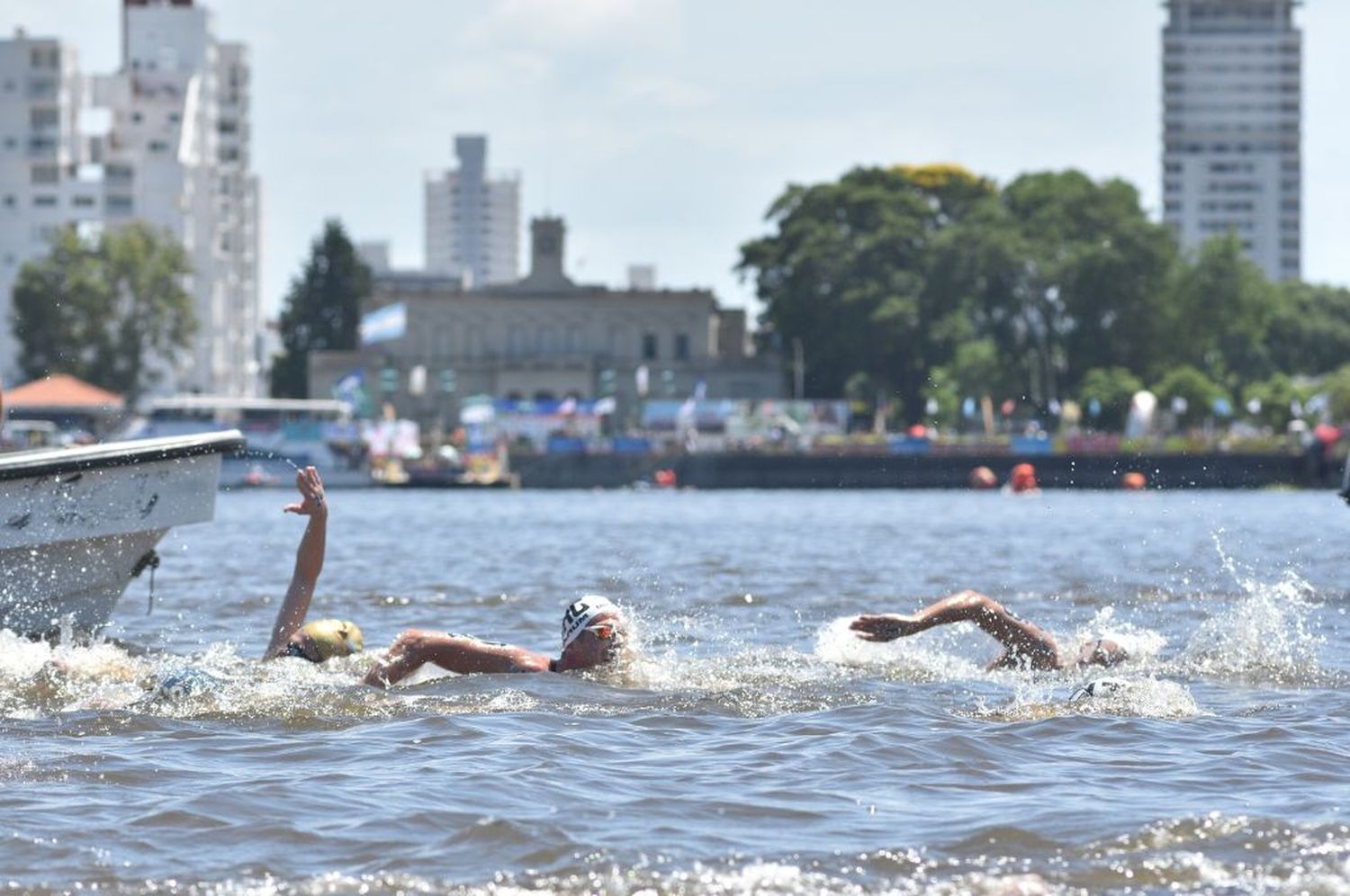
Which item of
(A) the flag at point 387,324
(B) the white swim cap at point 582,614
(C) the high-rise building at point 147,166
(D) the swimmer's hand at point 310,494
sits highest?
(C) the high-rise building at point 147,166

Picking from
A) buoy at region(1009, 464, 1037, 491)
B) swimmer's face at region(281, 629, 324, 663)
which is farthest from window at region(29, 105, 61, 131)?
swimmer's face at region(281, 629, 324, 663)

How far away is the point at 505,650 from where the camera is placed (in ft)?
45.3

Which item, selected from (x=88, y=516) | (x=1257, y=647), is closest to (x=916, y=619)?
A: (x=1257, y=647)

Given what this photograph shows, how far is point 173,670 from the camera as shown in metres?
13.0

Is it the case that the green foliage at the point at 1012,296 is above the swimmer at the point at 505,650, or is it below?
above

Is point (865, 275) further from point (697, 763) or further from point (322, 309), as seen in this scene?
point (697, 763)

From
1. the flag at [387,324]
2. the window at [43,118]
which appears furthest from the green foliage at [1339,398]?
the window at [43,118]

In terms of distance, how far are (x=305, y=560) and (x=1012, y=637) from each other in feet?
12.9

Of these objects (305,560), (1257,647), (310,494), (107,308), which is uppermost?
(107,308)

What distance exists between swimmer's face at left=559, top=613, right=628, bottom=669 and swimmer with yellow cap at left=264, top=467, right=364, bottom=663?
1.38 m

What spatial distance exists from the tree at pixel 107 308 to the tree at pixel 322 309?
52.0 ft

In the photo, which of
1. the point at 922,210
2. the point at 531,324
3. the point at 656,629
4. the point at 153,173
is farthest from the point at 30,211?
the point at 656,629

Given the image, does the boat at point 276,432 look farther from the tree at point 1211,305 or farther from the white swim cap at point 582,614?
the white swim cap at point 582,614

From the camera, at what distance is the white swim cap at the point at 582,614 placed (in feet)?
44.3
